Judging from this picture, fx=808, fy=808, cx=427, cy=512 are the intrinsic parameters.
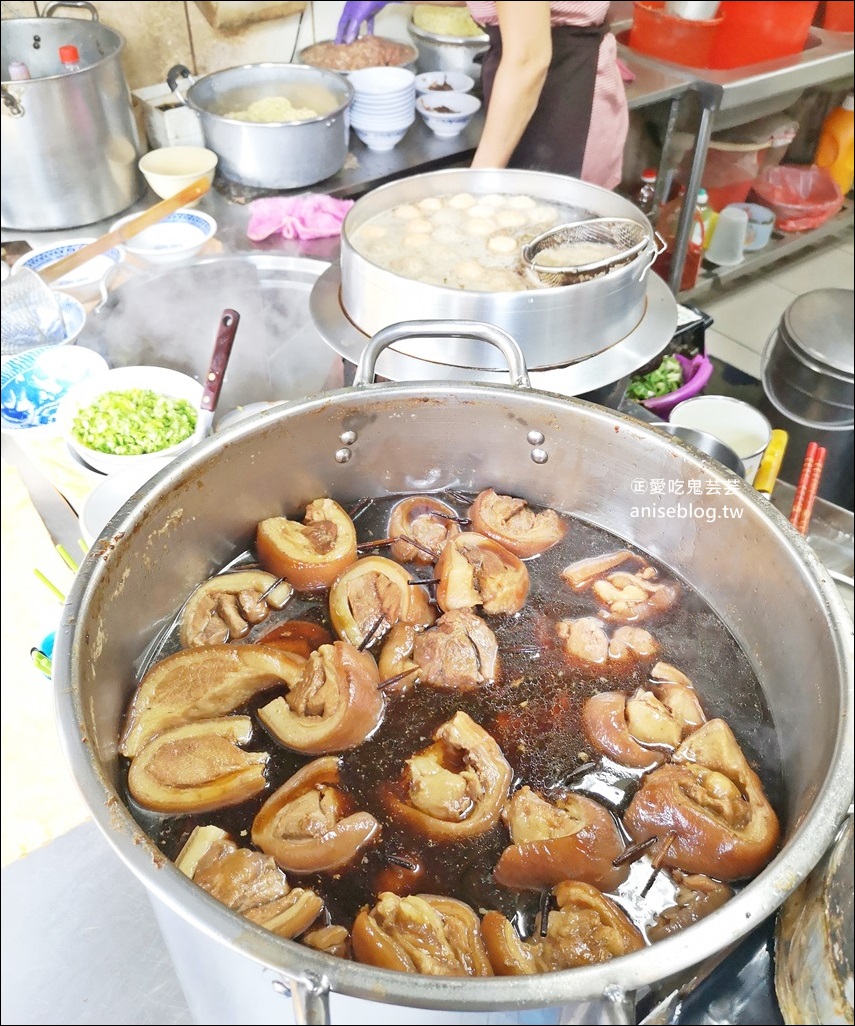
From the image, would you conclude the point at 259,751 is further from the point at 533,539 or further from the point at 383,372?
the point at 383,372

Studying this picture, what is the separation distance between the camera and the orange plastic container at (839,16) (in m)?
4.99

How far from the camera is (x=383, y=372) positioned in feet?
6.95

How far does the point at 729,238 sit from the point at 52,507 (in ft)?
15.3

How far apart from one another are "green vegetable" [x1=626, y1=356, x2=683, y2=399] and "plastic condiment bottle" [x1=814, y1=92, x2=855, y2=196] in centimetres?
407

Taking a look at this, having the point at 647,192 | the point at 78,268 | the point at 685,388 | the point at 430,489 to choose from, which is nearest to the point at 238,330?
the point at 78,268

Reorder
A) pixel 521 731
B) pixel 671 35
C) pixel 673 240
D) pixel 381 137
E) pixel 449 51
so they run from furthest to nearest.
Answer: pixel 673 240 < pixel 671 35 < pixel 449 51 < pixel 381 137 < pixel 521 731

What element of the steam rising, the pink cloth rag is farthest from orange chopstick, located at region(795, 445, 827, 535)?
the pink cloth rag

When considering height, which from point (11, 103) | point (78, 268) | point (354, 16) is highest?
point (354, 16)

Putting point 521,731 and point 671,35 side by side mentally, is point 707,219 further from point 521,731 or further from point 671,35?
point 521,731

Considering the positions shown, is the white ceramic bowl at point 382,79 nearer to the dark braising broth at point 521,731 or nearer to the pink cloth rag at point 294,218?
the pink cloth rag at point 294,218

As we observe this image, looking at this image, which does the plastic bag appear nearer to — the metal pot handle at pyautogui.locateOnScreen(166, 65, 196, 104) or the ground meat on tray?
the ground meat on tray

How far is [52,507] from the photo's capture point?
262cm

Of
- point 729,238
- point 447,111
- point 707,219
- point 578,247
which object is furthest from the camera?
point 729,238

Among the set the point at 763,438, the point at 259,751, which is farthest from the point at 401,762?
the point at 763,438
